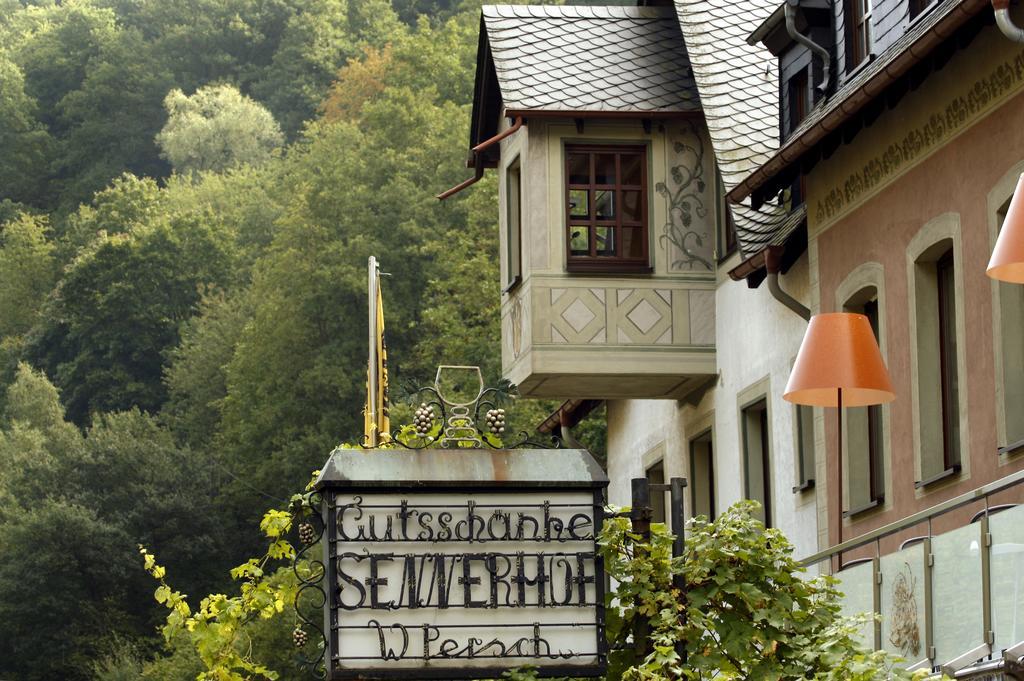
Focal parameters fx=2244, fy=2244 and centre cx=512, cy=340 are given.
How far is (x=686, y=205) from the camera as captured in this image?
23047mm

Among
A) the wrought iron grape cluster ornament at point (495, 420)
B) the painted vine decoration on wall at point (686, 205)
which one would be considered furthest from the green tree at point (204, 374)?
the wrought iron grape cluster ornament at point (495, 420)

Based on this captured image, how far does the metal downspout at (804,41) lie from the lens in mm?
18969

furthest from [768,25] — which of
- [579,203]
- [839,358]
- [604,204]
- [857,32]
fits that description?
[839,358]

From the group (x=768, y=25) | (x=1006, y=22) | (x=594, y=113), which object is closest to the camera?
(x=1006, y=22)

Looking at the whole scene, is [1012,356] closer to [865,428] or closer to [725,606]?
[865,428]

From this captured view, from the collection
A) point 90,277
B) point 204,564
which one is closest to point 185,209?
point 90,277

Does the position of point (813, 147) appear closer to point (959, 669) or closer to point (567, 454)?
point (959, 669)

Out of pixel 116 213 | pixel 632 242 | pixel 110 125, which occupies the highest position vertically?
pixel 110 125

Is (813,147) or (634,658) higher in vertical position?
(813,147)

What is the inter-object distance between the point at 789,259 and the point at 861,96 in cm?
405

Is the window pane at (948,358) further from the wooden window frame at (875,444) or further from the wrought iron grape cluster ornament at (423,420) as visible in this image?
the wrought iron grape cluster ornament at (423,420)

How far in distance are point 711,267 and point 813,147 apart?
5.59 metres

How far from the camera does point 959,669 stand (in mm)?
10938

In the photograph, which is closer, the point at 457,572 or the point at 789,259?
the point at 457,572
